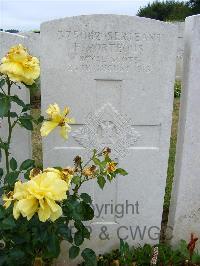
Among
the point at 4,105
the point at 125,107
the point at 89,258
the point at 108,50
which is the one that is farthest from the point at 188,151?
the point at 4,105

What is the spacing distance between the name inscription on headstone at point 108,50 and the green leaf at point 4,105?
51cm

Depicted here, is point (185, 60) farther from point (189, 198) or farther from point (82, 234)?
point (82, 234)

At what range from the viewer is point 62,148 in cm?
260

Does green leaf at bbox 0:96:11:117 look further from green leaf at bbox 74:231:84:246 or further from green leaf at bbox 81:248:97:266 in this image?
green leaf at bbox 81:248:97:266

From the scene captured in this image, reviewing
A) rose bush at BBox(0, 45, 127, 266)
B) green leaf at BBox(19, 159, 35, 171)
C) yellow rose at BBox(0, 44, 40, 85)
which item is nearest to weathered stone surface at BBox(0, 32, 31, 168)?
rose bush at BBox(0, 45, 127, 266)

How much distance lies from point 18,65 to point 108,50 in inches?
26.8

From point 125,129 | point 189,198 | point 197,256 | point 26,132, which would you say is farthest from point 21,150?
point 197,256

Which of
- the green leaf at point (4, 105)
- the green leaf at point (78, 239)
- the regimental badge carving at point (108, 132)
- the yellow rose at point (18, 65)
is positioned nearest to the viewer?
the yellow rose at point (18, 65)

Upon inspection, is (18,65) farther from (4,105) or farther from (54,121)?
(54,121)

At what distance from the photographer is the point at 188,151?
105 inches

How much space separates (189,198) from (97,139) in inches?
31.1

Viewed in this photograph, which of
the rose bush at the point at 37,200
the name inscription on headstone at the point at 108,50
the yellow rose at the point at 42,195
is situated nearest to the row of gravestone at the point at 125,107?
the name inscription on headstone at the point at 108,50

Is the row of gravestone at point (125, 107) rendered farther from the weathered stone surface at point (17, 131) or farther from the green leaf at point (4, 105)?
the green leaf at point (4, 105)

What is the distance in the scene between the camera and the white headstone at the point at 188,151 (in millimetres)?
2465
